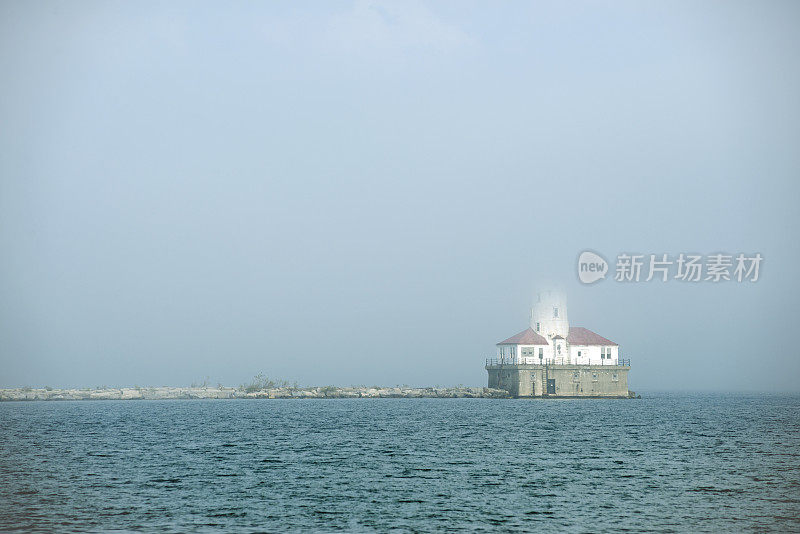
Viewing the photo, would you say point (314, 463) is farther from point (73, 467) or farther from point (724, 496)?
point (724, 496)

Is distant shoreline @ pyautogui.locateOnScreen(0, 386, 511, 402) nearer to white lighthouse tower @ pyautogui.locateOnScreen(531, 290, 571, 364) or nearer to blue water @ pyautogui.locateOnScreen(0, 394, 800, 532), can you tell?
white lighthouse tower @ pyautogui.locateOnScreen(531, 290, 571, 364)

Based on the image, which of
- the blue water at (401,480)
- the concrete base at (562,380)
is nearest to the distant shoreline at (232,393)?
the concrete base at (562,380)

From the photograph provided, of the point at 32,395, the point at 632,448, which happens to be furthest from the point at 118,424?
the point at 32,395

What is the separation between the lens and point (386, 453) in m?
51.4

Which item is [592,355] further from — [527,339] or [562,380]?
[527,339]

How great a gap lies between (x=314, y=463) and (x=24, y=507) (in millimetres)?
17904

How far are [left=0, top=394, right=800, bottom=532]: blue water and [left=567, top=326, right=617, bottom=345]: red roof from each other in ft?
219

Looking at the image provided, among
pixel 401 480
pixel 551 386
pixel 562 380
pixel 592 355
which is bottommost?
pixel 401 480

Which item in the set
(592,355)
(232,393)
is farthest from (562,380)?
(232,393)

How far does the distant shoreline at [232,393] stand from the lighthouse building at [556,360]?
24.0m

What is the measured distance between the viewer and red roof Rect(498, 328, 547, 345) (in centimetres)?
13500

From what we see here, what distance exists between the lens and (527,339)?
135m

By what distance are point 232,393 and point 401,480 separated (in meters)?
144

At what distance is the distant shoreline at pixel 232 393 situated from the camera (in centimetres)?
17004
